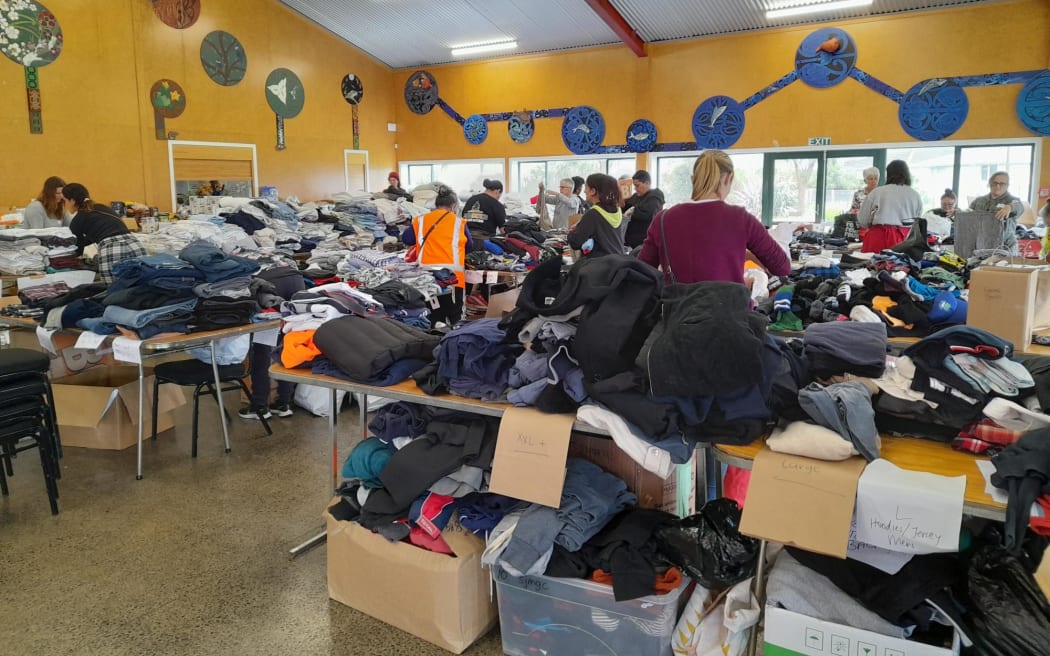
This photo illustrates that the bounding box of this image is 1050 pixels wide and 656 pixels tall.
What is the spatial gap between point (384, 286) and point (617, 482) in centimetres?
218

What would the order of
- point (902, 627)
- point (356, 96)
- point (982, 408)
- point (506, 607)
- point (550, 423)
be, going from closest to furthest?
point (902, 627) < point (982, 408) < point (550, 423) < point (506, 607) < point (356, 96)

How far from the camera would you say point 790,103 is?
9.96m

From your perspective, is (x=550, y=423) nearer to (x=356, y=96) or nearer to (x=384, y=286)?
(x=384, y=286)

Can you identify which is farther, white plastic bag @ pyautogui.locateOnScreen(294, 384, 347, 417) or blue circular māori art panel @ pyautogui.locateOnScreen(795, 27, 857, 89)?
blue circular māori art panel @ pyautogui.locateOnScreen(795, 27, 857, 89)

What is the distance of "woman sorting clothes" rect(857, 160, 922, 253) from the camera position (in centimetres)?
520

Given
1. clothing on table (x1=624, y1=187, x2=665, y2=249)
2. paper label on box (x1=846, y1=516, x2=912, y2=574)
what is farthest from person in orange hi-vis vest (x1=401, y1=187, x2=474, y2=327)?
paper label on box (x1=846, y1=516, x2=912, y2=574)

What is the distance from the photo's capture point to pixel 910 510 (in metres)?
1.62

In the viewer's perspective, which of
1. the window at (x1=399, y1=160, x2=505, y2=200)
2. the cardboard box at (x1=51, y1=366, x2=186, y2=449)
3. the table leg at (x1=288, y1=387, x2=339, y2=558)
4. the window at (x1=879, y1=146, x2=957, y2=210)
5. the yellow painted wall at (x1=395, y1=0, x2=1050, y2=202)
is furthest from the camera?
the window at (x1=399, y1=160, x2=505, y2=200)

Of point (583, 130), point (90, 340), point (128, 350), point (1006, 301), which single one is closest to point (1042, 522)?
point (1006, 301)

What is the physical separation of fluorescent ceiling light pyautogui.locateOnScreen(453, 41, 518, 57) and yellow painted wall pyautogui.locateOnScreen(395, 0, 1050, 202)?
438 millimetres

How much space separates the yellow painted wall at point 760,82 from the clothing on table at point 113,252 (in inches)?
322

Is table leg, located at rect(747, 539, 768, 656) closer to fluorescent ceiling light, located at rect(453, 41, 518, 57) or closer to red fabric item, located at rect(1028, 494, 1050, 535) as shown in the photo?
red fabric item, located at rect(1028, 494, 1050, 535)

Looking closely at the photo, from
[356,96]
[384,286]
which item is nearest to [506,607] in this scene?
[384,286]

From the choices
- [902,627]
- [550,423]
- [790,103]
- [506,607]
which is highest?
[790,103]
